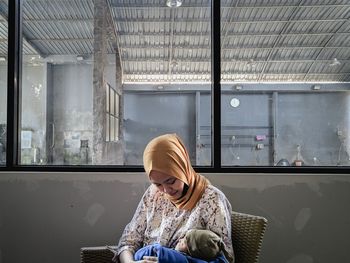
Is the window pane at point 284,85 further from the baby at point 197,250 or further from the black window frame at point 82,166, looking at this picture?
the baby at point 197,250

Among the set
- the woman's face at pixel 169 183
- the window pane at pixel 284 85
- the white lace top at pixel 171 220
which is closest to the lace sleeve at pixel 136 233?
the white lace top at pixel 171 220

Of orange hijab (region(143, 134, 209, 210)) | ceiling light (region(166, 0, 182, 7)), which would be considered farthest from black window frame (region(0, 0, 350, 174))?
orange hijab (region(143, 134, 209, 210))

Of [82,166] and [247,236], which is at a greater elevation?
[82,166]

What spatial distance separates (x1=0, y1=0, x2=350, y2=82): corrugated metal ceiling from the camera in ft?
7.69

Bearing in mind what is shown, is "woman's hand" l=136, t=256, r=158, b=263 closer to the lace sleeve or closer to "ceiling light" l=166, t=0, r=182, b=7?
the lace sleeve

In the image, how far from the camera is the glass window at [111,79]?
2.25 metres

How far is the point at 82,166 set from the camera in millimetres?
2145

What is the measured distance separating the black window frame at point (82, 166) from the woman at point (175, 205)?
616 millimetres

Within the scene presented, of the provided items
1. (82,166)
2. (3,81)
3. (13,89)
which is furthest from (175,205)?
(3,81)

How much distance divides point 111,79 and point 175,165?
118cm

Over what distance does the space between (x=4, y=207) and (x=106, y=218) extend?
0.71 metres

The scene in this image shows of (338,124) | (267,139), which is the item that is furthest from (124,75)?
(338,124)

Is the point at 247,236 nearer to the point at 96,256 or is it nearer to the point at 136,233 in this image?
the point at 136,233

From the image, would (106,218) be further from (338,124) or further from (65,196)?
(338,124)
